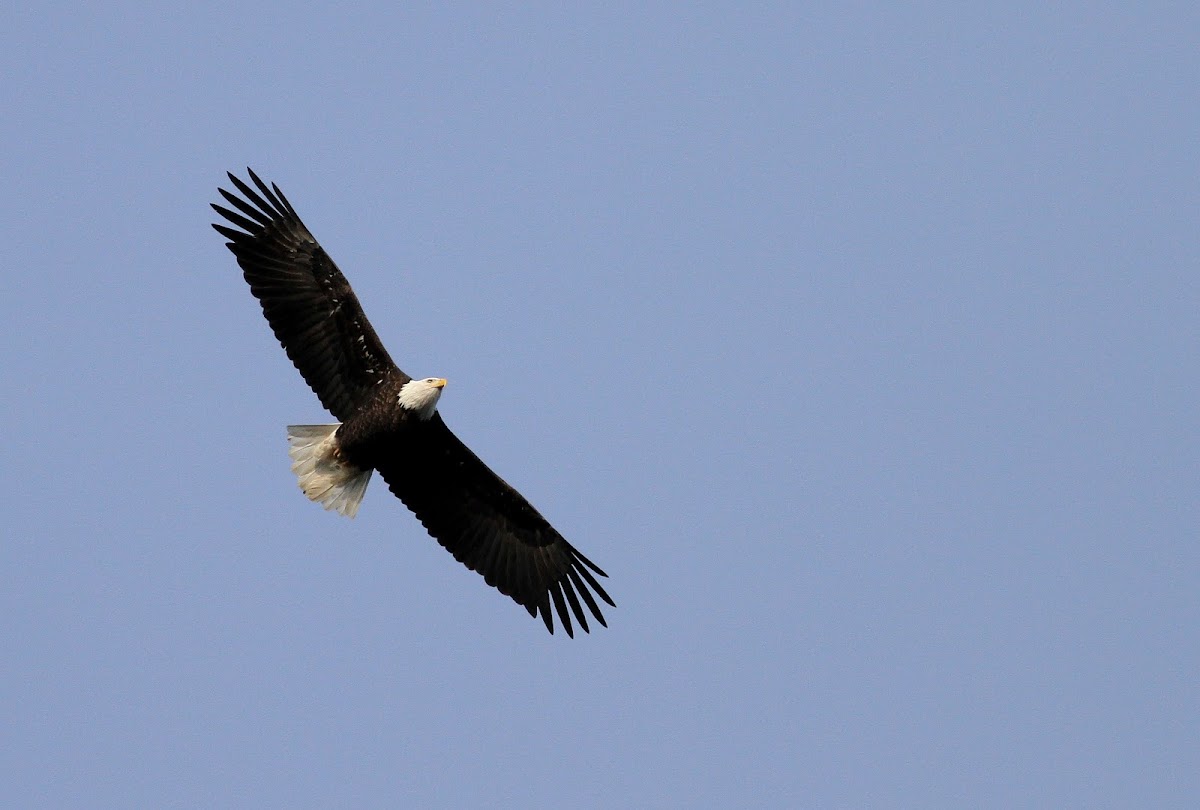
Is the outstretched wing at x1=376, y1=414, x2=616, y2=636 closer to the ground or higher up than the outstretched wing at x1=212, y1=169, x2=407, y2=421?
closer to the ground

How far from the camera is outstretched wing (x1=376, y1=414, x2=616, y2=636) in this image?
13281 millimetres

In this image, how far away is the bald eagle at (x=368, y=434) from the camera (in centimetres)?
1291

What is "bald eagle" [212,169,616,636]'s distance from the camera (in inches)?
508

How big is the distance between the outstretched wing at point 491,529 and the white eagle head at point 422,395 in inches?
18.3

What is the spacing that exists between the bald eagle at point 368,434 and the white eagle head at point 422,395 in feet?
0.03

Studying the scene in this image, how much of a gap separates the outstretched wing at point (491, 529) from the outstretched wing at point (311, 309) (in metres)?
0.69

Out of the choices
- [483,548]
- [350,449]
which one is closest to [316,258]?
[350,449]

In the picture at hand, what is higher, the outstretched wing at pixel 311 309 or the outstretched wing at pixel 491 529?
the outstretched wing at pixel 311 309

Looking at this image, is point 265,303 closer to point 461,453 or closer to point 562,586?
point 461,453

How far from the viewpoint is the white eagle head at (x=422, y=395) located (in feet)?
41.5

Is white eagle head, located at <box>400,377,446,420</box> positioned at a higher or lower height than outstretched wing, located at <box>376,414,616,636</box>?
higher

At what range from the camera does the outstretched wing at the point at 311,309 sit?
12922 millimetres

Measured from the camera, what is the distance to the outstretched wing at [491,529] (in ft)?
43.6

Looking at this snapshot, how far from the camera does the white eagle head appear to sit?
12.7 metres
